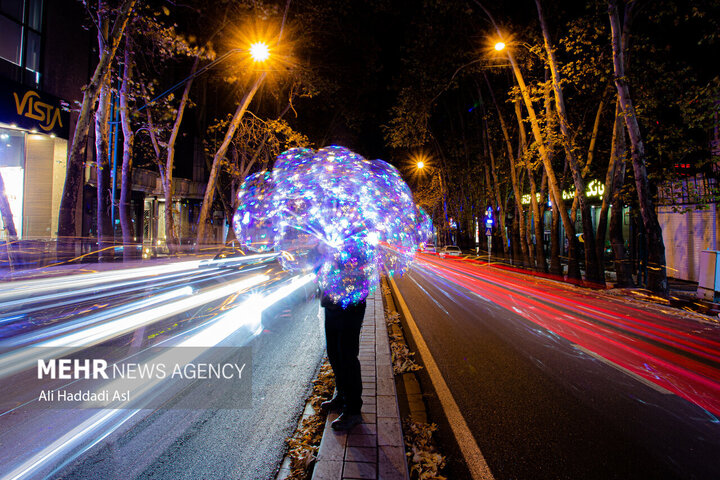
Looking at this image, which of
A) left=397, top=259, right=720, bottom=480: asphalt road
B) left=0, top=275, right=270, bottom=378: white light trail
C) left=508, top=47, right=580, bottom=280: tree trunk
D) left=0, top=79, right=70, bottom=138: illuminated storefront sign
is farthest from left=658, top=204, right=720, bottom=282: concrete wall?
left=0, top=79, right=70, bottom=138: illuminated storefront sign

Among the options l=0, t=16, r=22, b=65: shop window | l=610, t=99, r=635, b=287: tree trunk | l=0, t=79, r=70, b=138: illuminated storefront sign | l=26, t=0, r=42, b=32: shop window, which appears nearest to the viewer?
l=610, t=99, r=635, b=287: tree trunk

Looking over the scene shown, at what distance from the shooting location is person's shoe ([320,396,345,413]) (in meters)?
3.82

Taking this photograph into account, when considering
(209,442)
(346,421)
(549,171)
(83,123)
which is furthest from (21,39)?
(549,171)

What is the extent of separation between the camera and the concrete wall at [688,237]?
1614 centimetres

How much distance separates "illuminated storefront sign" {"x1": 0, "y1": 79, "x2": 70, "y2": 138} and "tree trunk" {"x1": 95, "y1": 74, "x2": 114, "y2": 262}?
315 centimetres

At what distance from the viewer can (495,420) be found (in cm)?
388

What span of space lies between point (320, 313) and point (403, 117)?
15.7 m

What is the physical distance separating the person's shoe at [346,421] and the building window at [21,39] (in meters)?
21.1

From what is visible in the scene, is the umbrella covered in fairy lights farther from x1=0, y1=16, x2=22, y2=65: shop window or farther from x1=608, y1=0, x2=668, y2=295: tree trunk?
x1=0, y1=16, x2=22, y2=65: shop window

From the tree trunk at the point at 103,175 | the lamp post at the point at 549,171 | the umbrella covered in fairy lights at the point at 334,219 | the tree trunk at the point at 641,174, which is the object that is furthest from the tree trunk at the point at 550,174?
the tree trunk at the point at 103,175

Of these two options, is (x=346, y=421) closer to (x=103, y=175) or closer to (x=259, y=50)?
(x=103, y=175)

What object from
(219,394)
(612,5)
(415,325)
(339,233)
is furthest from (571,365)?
(612,5)

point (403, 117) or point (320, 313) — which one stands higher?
point (403, 117)

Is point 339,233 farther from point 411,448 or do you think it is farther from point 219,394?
point 219,394
